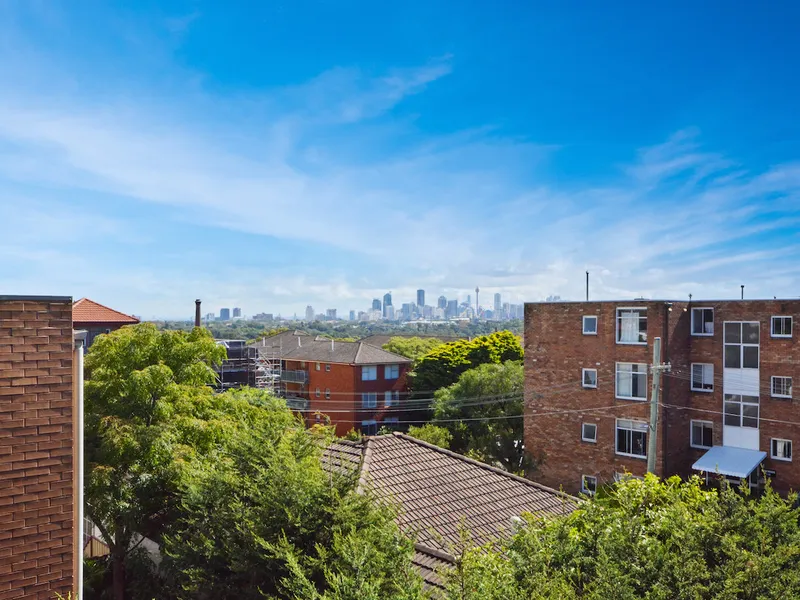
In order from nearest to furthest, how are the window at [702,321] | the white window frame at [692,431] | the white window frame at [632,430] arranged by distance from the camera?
1. the white window frame at [632,430]
2. the window at [702,321]
3. the white window frame at [692,431]

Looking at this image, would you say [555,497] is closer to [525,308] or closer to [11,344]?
[11,344]

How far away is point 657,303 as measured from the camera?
992 inches

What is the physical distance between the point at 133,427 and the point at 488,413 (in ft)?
Answer: 77.1

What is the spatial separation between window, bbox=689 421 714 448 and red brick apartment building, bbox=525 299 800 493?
0.05m

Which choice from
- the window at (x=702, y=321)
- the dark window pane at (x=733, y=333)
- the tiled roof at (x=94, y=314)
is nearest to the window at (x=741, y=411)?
the dark window pane at (x=733, y=333)

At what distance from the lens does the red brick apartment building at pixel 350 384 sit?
151 ft

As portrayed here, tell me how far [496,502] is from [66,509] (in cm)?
768

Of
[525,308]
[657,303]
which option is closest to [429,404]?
[525,308]

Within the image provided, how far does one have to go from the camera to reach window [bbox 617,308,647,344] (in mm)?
25798

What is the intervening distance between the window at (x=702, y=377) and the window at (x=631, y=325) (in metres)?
3.08

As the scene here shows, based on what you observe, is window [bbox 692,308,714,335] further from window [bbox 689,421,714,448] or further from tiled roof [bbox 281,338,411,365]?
tiled roof [bbox 281,338,411,365]

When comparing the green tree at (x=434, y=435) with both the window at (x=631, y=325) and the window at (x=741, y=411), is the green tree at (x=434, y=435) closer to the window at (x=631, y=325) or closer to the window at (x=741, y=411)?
the window at (x=631, y=325)

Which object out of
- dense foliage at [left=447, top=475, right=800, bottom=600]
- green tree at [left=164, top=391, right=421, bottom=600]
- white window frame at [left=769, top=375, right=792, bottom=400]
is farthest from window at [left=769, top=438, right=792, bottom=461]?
green tree at [left=164, top=391, right=421, bottom=600]

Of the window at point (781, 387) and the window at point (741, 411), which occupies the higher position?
the window at point (781, 387)
